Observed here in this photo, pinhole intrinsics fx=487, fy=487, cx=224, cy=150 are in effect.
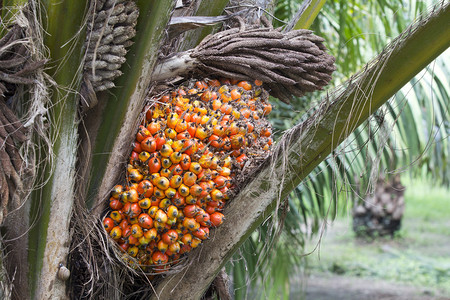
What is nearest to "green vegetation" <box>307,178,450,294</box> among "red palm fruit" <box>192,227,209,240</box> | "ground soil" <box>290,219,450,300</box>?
"ground soil" <box>290,219,450,300</box>

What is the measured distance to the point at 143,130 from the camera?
4.12ft

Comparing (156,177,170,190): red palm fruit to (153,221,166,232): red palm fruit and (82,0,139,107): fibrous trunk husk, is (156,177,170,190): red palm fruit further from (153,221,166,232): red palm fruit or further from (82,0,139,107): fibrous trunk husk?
(82,0,139,107): fibrous trunk husk

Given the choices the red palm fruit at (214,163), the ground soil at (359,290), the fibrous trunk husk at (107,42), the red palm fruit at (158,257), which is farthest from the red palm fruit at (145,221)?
the ground soil at (359,290)

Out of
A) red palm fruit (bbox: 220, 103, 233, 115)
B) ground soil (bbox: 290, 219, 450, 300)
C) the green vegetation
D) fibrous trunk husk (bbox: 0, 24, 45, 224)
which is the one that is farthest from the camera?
the green vegetation

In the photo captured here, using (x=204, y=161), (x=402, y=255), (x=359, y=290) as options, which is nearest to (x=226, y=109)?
(x=204, y=161)

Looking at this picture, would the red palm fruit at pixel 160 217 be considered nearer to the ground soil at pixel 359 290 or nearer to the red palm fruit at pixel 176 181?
the red palm fruit at pixel 176 181

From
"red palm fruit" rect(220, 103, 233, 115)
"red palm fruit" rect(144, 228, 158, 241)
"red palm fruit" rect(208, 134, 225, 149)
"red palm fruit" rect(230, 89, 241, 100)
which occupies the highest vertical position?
"red palm fruit" rect(230, 89, 241, 100)

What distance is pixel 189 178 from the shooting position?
1205 millimetres

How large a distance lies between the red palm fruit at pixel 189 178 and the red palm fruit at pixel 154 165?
0.07 m

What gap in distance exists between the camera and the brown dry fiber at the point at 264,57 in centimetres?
133

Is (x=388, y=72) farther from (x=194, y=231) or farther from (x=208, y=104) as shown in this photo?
(x=194, y=231)

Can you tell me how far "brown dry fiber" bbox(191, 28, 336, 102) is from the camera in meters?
1.33

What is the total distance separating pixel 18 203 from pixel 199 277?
0.51 meters

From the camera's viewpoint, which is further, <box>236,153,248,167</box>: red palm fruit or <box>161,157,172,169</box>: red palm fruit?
<box>236,153,248,167</box>: red palm fruit
